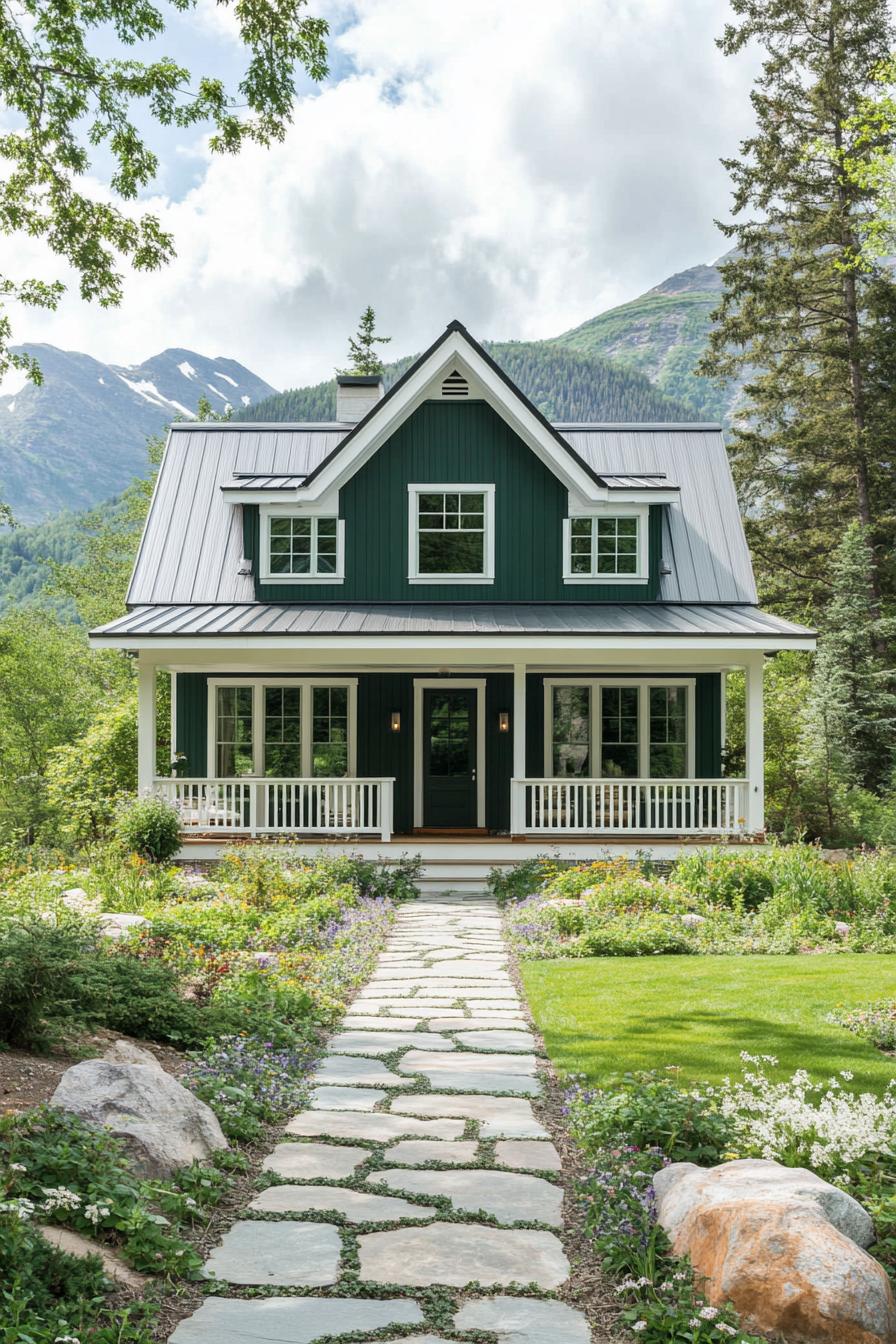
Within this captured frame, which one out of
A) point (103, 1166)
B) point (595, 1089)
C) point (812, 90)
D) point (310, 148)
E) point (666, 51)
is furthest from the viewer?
point (812, 90)

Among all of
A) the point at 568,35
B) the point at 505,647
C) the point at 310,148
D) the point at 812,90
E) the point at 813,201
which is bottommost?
the point at 505,647

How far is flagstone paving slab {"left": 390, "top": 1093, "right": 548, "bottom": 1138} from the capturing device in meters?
5.09

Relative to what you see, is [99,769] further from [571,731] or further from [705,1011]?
[705,1011]

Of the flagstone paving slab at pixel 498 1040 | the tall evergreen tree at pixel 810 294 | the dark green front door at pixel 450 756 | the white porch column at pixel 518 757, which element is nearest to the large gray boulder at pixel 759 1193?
the flagstone paving slab at pixel 498 1040

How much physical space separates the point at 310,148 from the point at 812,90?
63.7 feet

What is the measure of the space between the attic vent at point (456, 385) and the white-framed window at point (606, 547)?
Result: 2497 mm

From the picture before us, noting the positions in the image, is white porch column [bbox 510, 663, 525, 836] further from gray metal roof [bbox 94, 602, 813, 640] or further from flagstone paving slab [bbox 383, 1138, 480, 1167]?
flagstone paving slab [bbox 383, 1138, 480, 1167]

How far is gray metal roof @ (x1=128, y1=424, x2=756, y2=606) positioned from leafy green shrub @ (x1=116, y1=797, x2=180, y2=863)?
420cm

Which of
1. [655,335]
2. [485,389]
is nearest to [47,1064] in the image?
[485,389]

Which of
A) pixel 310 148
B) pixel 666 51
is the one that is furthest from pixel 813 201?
pixel 310 148

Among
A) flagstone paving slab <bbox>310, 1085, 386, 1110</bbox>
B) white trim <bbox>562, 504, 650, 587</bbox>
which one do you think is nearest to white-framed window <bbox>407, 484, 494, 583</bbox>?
white trim <bbox>562, 504, 650, 587</bbox>

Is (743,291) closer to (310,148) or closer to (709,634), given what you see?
(709,634)

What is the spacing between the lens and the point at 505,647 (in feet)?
47.3

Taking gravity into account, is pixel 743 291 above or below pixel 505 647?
above
